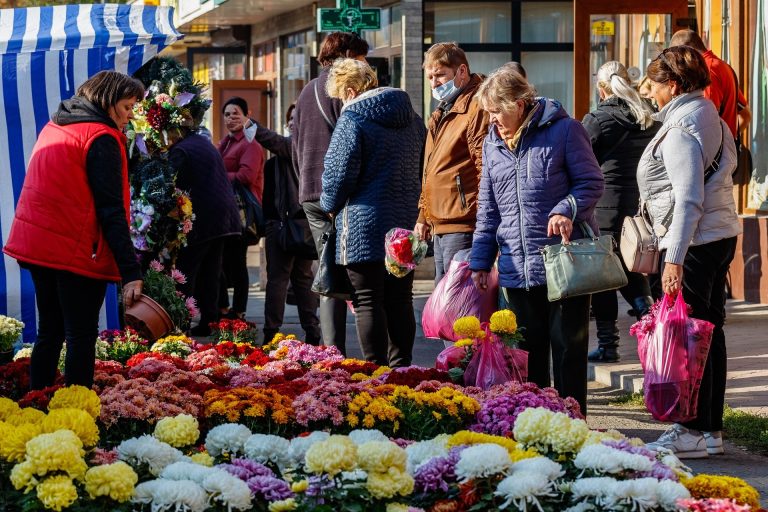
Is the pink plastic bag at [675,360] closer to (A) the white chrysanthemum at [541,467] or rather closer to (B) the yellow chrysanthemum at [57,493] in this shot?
(A) the white chrysanthemum at [541,467]

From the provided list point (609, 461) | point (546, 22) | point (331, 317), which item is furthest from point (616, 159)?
point (546, 22)

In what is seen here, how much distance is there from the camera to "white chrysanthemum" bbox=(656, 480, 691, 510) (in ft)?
13.3

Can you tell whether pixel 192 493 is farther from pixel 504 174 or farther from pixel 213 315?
pixel 213 315

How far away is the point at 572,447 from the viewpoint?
4500 mm

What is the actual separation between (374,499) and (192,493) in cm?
53

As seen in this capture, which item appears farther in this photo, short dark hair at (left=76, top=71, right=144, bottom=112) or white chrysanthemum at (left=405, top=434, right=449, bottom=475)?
short dark hair at (left=76, top=71, right=144, bottom=112)

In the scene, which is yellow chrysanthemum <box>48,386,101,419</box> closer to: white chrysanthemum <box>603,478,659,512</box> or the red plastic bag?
white chrysanthemum <box>603,478,659,512</box>

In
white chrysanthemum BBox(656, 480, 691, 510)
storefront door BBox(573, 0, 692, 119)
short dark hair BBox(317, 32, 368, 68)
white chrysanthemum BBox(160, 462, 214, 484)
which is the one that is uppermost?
storefront door BBox(573, 0, 692, 119)

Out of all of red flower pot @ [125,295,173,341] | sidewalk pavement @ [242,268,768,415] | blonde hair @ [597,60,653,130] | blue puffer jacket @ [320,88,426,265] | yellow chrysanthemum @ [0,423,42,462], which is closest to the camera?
yellow chrysanthemum @ [0,423,42,462]

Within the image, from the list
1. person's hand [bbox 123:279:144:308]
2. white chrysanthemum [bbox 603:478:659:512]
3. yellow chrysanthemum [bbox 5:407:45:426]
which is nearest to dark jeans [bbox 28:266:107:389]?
person's hand [bbox 123:279:144:308]

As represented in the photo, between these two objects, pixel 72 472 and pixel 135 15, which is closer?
pixel 72 472

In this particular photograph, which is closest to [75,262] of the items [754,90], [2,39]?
[2,39]

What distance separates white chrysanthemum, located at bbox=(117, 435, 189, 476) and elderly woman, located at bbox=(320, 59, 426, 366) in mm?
3308

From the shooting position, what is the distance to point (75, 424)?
443cm
